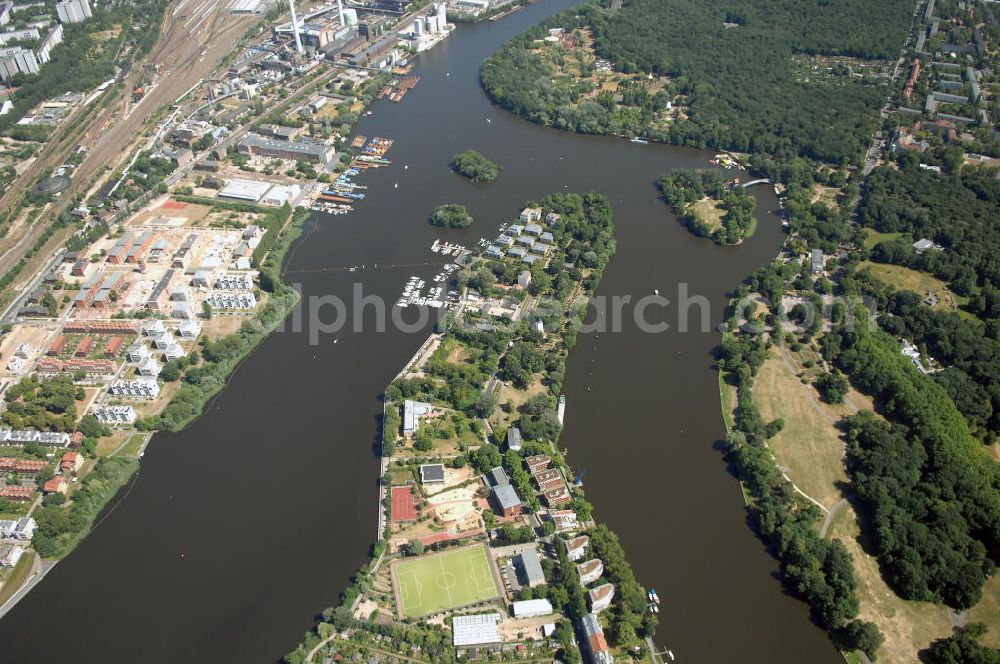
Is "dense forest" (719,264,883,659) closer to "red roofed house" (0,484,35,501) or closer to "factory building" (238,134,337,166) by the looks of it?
"red roofed house" (0,484,35,501)

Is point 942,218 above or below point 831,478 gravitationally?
above

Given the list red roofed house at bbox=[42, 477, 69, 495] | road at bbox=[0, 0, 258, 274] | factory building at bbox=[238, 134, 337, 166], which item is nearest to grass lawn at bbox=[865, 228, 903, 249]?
factory building at bbox=[238, 134, 337, 166]

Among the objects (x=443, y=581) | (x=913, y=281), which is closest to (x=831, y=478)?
(x=443, y=581)

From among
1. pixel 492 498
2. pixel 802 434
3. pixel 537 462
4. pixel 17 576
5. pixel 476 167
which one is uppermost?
pixel 476 167

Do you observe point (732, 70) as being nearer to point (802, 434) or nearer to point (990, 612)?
point (802, 434)

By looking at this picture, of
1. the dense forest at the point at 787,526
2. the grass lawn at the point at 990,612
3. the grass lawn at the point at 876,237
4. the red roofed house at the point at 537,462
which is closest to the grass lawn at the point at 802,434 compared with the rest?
the dense forest at the point at 787,526

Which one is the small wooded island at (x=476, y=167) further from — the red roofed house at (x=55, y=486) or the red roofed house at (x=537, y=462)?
the red roofed house at (x=55, y=486)
